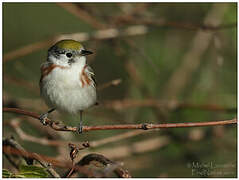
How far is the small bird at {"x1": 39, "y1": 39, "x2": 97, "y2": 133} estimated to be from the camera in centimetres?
296

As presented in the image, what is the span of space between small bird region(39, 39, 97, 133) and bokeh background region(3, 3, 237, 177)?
0.32 meters

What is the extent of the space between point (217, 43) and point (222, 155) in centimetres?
108

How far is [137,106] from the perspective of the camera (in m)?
3.68

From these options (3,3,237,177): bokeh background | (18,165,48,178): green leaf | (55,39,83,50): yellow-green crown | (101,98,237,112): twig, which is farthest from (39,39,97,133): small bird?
(18,165,48,178): green leaf

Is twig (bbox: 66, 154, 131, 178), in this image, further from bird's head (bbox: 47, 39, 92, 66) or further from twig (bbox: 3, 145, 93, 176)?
bird's head (bbox: 47, 39, 92, 66)

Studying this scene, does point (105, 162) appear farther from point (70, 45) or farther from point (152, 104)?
point (152, 104)

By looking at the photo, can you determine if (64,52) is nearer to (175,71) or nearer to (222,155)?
(175,71)

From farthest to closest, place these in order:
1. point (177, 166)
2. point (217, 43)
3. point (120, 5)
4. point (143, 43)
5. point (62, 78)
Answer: point (143, 43) → point (120, 5) → point (177, 166) → point (217, 43) → point (62, 78)

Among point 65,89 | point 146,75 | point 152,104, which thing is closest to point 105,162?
point 65,89

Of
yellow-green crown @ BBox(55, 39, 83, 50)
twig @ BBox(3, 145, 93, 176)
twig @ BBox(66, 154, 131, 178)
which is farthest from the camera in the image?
yellow-green crown @ BBox(55, 39, 83, 50)

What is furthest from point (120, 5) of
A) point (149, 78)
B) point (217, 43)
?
point (217, 43)

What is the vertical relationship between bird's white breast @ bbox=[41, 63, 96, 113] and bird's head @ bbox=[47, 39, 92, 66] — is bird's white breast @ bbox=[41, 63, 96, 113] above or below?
below

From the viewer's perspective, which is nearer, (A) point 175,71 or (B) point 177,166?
(B) point 177,166

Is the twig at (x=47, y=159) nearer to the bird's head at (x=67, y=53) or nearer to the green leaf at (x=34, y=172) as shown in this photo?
the green leaf at (x=34, y=172)
